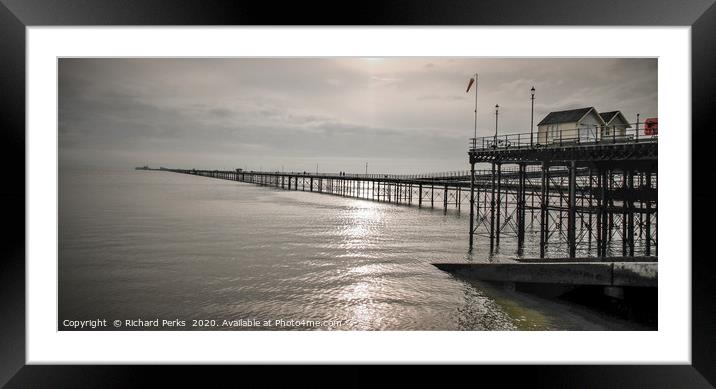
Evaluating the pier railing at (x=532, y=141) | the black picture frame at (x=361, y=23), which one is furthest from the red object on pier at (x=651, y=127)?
the black picture frame at (x=361, y=23)

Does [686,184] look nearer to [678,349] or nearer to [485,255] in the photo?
[678,349]

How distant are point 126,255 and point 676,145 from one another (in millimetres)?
22959

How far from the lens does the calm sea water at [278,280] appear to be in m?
14.1

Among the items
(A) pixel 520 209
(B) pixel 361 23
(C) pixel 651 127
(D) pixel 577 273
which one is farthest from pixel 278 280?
(C) pixel 651 127

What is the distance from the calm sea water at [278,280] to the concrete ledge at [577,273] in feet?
3.25

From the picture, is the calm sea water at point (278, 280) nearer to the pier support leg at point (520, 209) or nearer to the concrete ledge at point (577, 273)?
the concrete ledge at point (577, 273)

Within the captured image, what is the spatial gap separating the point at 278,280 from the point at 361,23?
11.8 metres

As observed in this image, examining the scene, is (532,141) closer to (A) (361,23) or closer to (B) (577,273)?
(B) (577,273)

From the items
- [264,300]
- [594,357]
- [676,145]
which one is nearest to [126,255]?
[264,300]

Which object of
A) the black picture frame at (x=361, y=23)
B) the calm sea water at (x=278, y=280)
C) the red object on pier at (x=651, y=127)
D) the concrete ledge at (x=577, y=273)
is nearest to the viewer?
the black picture frame at (x=361, y=23)

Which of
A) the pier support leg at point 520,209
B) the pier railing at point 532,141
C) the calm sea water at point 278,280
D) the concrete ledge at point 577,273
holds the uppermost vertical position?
the pier railing at point 532,141

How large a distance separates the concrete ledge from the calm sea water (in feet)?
3.25

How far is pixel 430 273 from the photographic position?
19.5 m

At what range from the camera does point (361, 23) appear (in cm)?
930
